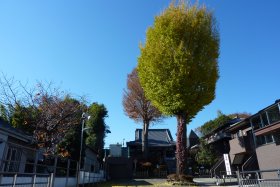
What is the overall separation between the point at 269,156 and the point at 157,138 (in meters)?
25.0

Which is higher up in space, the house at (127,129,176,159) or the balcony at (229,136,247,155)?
the house at (127,129,176,159)

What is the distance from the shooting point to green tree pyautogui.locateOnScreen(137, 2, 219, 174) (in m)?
18.6

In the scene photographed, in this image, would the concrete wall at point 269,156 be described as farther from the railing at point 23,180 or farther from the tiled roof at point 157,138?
the tiled roof at point 157,138

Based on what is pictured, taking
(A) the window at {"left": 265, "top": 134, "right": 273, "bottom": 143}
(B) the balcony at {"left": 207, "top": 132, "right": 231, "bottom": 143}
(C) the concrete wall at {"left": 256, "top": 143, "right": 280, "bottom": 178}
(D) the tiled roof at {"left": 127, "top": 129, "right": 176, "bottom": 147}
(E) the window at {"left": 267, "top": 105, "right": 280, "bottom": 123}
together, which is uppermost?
(D) the tiled roof at {"left": 127, "top": 129, "right": 176, "bottom": 147}

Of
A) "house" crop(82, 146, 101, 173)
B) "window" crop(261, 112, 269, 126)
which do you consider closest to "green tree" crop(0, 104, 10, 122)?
"house" crop(82, 146, 101, 173)

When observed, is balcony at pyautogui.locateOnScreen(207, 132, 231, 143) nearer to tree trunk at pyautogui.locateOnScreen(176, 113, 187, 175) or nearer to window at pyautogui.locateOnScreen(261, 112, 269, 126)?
window at pyautogui.locateOnScreen(261, 112, 269, 126)

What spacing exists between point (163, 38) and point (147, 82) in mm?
3358

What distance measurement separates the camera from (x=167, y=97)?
18969mm

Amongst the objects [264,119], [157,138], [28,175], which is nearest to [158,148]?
[157,138]

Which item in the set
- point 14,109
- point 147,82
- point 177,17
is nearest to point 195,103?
point 147,82

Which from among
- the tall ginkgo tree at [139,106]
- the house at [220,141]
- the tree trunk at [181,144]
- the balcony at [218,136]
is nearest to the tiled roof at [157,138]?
the tall ginkgo tree at [139,106]

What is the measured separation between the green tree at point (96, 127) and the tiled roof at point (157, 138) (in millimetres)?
7935

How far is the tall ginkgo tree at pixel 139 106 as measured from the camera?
37.2 m

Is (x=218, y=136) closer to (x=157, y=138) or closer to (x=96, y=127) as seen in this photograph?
(x=157, y=138)
